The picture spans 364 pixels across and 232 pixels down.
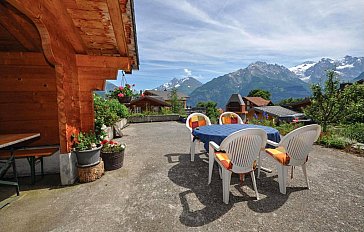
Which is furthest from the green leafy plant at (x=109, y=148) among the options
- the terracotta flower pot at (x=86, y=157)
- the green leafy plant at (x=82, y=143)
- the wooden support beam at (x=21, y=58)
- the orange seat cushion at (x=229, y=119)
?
the orange seat cushion at (x=229, y=119)

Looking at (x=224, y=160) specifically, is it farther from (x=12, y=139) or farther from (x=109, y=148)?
(x=12, y=139)

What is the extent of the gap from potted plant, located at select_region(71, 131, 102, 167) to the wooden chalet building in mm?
160

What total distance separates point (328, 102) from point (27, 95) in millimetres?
9218

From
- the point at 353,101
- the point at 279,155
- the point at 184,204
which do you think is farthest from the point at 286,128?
the point at 184,204

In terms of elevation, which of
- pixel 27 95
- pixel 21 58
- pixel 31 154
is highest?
pixel 21 58

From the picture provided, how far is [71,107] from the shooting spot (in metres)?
3.46

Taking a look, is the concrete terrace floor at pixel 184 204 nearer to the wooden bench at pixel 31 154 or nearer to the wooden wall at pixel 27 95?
the wooden bench at pixel 31 154

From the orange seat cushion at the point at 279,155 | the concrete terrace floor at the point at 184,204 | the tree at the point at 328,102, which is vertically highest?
the tree at the point at 328,102

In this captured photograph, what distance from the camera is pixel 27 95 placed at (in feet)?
12.2

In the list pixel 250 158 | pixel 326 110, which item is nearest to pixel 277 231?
pixel 250 158

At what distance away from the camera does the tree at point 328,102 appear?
6.46m

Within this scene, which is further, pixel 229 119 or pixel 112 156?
pixel 229 119

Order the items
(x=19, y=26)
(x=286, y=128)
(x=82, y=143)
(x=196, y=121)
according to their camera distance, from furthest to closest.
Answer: (x=286, y=128) → (x=196, y=121) → (x=82, y=143) → (x=19, y=26)

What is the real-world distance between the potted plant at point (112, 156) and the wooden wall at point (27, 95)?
4.02 feet
